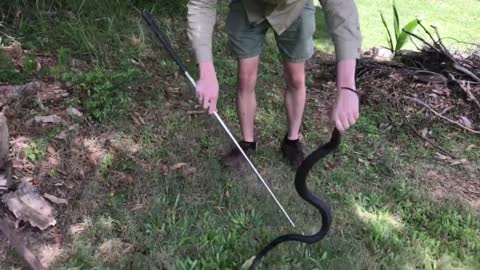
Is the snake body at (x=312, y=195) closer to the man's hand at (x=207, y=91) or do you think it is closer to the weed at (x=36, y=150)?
the man's hand at (x=207, y=91)

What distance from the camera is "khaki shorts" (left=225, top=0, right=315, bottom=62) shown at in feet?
9.71

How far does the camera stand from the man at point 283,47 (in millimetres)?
2238

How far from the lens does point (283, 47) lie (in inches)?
123

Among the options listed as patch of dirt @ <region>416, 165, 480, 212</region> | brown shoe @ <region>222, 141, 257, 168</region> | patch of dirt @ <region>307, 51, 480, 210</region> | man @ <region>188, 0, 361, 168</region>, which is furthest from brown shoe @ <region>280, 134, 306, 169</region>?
patch of dirt @ <region>416, 165, 480, 212</region>

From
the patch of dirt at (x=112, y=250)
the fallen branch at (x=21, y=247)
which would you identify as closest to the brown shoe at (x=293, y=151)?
the patch of dirt at (x=112, y=250)

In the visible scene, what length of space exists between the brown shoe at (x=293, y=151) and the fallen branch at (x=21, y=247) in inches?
65.8

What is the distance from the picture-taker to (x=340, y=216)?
312cm

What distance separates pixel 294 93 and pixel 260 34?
500 mm

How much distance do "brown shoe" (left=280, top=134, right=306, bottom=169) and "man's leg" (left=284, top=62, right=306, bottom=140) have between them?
4 cm

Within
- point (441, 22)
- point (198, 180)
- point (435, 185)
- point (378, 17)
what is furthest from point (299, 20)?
point (441, 22)

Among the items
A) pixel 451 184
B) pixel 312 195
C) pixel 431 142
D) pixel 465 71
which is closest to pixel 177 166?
pixel 312 195

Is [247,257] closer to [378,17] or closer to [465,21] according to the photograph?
[378,17]

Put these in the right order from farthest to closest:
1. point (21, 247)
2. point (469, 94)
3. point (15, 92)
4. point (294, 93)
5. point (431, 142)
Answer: point (469, 94), point (431, 142), point (15, 92), point (294, 93), point (21, 247)

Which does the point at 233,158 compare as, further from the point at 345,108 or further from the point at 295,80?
the point at 345,108
